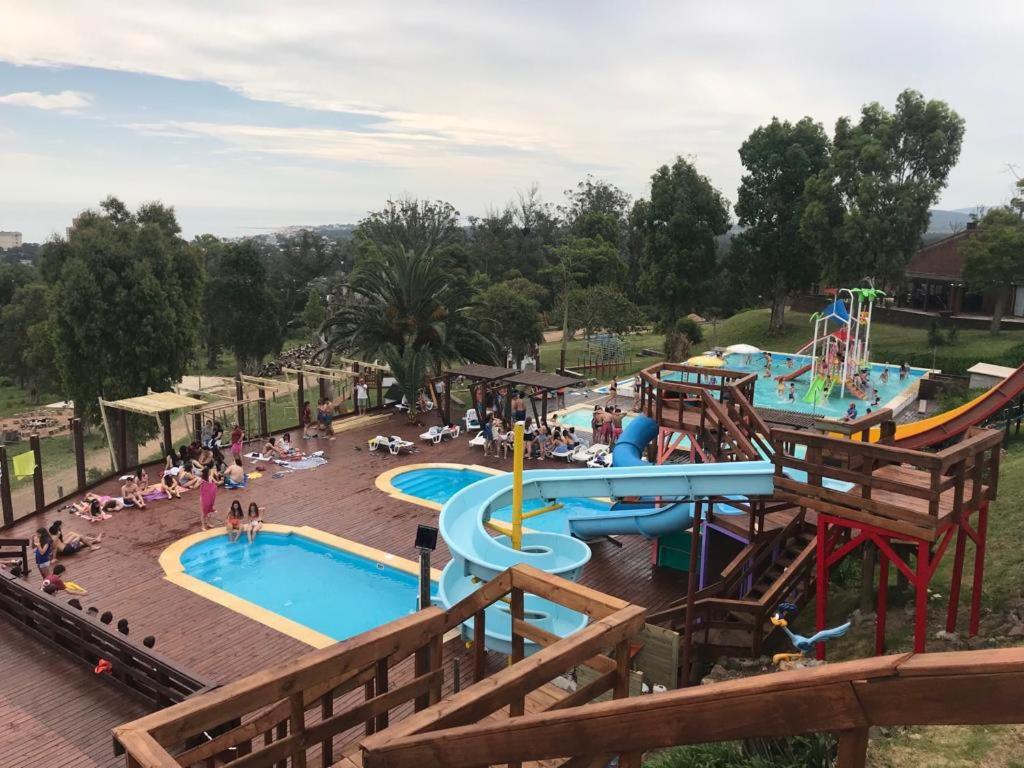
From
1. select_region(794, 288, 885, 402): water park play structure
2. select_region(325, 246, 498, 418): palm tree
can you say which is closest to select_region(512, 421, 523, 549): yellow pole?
select_region(325, 246, 498, 418): palm tree

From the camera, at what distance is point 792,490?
1007 cm

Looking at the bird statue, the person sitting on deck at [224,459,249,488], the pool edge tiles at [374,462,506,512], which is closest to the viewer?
the bird statue

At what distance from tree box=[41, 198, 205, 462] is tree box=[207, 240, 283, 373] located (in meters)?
16.8

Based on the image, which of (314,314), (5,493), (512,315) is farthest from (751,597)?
(314,314)

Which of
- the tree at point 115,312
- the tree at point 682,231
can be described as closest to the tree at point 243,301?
the tree at point 115,312

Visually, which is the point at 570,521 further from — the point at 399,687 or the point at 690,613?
the point at 399,687

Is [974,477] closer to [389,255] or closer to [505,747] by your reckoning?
[505,747]

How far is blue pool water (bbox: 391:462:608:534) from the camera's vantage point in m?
18.3

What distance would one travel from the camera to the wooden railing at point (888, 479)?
879 cm

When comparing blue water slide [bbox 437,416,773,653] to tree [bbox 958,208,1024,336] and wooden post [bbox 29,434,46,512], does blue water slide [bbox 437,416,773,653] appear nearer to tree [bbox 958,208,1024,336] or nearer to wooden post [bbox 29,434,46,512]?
wooden post [bbox 29,434,46,512]

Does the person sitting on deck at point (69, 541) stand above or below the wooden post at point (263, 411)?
below

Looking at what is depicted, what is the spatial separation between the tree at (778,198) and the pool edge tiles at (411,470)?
28529 millimetres

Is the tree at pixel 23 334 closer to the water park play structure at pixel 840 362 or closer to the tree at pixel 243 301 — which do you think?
the tree at pixel 243 301

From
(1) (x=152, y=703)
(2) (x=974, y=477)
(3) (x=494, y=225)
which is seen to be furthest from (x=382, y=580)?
(3) (x=494, y=225)
